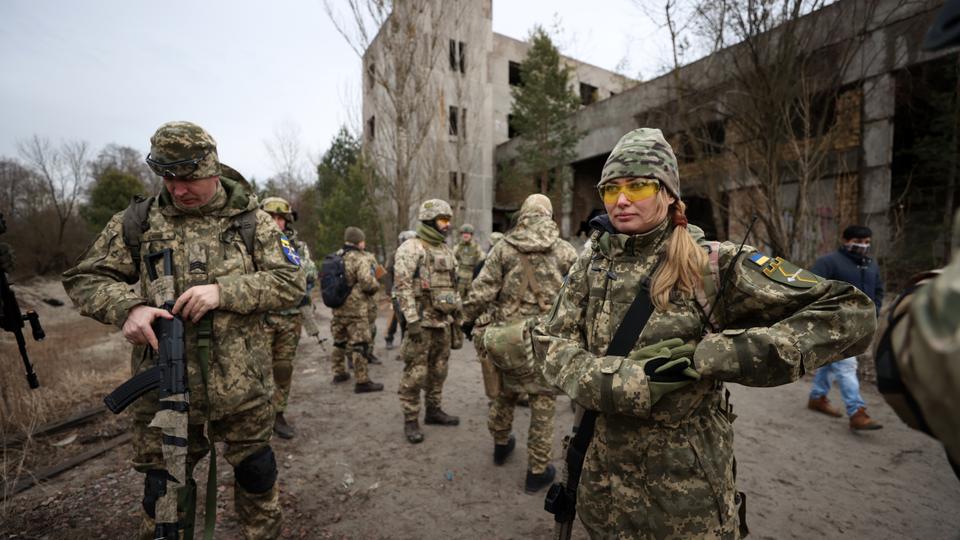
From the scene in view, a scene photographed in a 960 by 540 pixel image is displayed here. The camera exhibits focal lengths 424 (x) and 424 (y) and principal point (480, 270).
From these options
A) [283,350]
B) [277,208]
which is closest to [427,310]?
[283,350]

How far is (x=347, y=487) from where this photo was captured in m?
3.50

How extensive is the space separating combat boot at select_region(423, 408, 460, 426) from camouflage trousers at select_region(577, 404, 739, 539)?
310cm

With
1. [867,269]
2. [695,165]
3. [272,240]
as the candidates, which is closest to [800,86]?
[695,165]

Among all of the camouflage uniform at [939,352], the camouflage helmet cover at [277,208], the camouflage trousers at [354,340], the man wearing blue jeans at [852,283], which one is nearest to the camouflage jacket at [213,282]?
the camouflage uniform at [939,352]

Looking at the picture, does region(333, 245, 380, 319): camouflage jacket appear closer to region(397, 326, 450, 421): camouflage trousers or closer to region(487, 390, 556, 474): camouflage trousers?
region(397, 326, 450, 421): camouflage trousers

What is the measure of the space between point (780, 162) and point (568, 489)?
8014 mm

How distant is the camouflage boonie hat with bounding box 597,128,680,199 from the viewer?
1.74m

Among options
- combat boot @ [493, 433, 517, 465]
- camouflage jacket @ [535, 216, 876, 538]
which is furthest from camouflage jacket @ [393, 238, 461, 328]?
camouflage jacket @ [535, 216, 876, 538]

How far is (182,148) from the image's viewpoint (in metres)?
2.18

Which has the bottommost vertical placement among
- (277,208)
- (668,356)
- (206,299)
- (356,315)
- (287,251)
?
(356,315)

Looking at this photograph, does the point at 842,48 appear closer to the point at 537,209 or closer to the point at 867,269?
the point at 867,269

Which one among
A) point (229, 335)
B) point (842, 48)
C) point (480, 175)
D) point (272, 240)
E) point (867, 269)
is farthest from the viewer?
point (480, 175)

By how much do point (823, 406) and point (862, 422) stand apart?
544mm

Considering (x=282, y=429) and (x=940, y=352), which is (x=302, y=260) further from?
(x=940, y=352)
